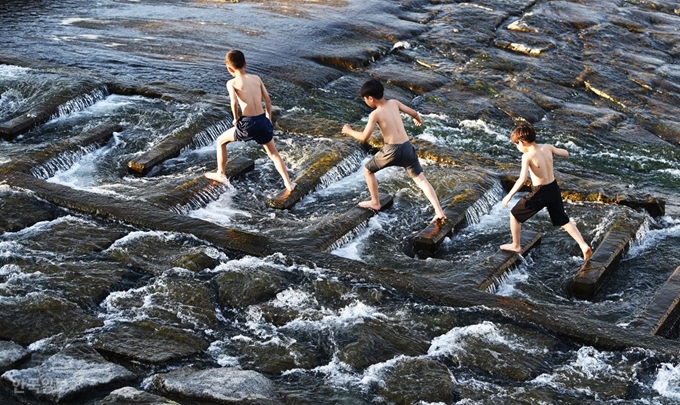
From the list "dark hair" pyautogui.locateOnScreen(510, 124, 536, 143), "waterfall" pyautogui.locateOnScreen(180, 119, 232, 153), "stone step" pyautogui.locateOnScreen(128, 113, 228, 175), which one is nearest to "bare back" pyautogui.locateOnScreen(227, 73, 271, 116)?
"stone step" pyautogui.locateOnScreen(128, 113, 228, 175)

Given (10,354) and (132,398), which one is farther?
(10,354)

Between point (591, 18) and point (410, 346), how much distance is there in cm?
1494

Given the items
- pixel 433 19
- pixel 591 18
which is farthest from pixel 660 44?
pixel 433 19

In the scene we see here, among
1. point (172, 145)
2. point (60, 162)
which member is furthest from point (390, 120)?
point (60, 162)

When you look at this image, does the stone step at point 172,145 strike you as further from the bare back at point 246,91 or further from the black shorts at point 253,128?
the bare back at point 246,91

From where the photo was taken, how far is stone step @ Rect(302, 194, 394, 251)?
10.1m

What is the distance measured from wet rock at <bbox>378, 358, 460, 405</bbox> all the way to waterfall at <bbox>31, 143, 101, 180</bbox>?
5.80m

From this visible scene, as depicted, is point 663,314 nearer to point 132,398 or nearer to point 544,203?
point 544,203

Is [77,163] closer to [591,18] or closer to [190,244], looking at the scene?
[190,244]

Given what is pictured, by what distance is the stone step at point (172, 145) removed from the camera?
1210 cm

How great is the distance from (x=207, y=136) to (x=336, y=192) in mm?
2367

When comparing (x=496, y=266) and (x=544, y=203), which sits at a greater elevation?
(x=544, y=203)

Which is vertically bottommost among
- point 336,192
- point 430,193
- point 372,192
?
point 336,192

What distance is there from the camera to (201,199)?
440 inches
